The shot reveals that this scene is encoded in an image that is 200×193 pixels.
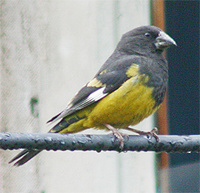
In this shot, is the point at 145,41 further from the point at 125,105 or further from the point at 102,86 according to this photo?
the point at 125,105

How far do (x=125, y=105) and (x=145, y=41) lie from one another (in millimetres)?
769

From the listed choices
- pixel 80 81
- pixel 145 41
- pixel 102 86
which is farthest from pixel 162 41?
pixel 80 81

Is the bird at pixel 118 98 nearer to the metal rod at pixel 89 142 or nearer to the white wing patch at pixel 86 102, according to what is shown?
the white wing patch at pixel 86 102

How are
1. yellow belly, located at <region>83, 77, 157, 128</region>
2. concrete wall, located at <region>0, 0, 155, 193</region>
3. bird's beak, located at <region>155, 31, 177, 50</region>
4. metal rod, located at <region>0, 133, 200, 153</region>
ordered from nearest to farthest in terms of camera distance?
metal rod, located at <region>0, 133, 200, 153</region>
yellow belly, located at <region>83, 77, 157, 128</region>
bird's beak, located at <region>155, 31, 177, 50</region>
concrete wall, located at <region>0, 0, 155, 193</region>

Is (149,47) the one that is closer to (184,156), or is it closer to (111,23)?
(111,23)

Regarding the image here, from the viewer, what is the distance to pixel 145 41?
390cm

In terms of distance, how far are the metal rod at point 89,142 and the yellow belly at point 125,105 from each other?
3.37 ft

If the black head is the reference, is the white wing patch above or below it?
below

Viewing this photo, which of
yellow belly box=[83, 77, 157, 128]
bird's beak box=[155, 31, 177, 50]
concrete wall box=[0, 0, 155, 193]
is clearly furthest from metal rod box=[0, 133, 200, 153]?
concrete wall box=[0, 0, 155, 193]

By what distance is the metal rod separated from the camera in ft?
5.98

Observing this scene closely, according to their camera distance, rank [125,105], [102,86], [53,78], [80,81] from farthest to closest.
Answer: [80,81]
[53,78]
[102,86]
[125,105]

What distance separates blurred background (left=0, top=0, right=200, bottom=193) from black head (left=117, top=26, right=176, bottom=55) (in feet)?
3.31

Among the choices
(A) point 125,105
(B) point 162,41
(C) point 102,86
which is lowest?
(A) point 125,105

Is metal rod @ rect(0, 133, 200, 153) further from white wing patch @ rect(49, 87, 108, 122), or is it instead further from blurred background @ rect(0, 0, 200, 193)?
blurred background @ rect(0, 0, 200, 193)
